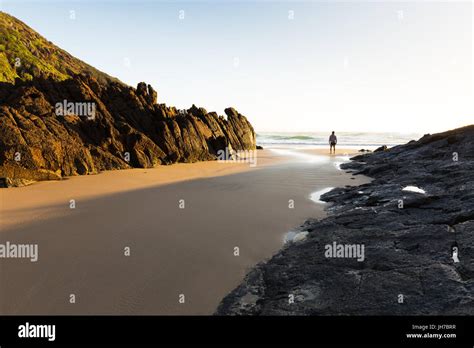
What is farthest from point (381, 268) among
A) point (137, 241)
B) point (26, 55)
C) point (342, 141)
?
point (26, 55)

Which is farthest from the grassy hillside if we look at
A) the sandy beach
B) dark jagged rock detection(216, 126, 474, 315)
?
dark jagged rock detection(216, 126, 474, 315)

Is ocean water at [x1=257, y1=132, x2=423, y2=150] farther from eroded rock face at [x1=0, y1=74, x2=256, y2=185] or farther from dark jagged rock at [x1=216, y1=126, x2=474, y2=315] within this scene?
dark jagged rock at [x1=216, y1=126, x2=474, y2=315]

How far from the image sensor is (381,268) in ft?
18.4

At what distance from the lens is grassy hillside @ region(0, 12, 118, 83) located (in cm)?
8144

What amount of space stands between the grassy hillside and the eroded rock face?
57151 mm

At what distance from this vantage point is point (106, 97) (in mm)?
26062

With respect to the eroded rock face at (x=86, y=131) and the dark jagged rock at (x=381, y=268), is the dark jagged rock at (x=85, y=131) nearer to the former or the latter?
the eroded rock face at (x=86, y=131)

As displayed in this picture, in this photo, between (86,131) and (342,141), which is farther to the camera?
(342,141)

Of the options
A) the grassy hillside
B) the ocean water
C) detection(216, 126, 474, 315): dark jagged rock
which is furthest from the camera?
the grassy hillside

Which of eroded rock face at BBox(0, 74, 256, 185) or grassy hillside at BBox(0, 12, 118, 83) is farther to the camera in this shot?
grassy hillside at BBox(0, 12, 118, 83)

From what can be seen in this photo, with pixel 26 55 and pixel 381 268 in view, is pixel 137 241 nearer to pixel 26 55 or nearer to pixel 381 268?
pixel 381 268

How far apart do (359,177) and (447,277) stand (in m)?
13.6

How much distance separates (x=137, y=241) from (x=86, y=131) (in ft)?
52.0
